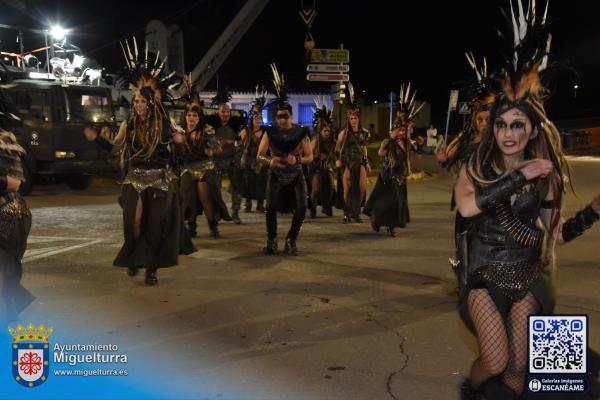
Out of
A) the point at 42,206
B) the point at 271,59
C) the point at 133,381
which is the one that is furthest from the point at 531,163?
the point at 271,59

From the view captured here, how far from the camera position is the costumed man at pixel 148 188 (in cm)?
682

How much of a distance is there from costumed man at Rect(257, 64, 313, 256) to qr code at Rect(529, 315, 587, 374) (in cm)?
522

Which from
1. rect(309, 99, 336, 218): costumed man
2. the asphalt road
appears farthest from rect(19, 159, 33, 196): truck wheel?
rect(309, 99, 336, 218): costumed man

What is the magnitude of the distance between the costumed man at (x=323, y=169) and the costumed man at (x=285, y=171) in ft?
12.2

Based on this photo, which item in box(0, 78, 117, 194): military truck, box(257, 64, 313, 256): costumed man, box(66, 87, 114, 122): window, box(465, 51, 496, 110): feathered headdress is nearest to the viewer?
box(465, 51, 496, 110): feathered headdress

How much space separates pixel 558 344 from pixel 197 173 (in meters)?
7.23

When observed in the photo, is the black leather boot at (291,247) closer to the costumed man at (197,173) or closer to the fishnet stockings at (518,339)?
the costumed man at (197,173)

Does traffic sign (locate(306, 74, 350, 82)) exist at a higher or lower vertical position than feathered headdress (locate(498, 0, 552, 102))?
higher

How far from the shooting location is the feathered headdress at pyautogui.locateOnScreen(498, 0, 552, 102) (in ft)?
11.9

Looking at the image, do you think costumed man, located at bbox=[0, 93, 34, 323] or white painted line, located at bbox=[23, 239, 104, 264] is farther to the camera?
white painted line, located at bbox=[23, 239, 104, 264]

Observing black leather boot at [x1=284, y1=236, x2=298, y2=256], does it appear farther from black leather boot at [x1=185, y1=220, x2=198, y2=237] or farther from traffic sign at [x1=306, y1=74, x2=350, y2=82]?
traffic sign at [x1=306, y1=74, x2=350, y2=82]

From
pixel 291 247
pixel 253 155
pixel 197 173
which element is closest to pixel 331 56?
pixel 253 155

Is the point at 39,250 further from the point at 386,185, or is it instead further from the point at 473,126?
the point at 473,126

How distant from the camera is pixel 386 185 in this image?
10.1 meters
